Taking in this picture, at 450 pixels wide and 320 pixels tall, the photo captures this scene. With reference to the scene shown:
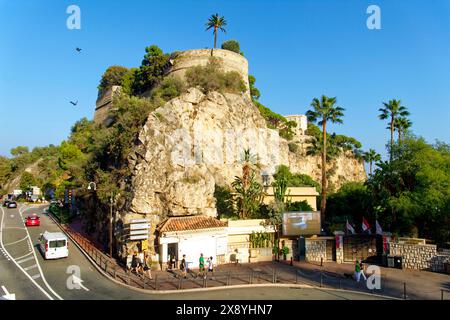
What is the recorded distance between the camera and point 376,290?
22.8 metres

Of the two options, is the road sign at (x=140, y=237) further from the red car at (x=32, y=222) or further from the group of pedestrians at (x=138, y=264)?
the red car at (x=32, y=222)

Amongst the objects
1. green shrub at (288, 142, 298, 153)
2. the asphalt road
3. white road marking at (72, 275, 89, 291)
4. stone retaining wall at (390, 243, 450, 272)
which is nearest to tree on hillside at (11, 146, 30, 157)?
green shrub at (288, 142, 298, 153)

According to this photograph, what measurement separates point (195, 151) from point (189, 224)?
16.0 m

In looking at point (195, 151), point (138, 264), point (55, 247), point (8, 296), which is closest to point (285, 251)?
point (138, 264)

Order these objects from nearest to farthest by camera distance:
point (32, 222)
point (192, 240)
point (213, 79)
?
point (192, 240) → point (32, 222) → point (213, 79)

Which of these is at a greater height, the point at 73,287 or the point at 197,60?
the point at 197,60

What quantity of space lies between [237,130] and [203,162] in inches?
386

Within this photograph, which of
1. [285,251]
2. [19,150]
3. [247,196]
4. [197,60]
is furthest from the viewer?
[19,150]

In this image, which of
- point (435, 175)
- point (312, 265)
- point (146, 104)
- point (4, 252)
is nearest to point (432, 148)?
point (435, 175)

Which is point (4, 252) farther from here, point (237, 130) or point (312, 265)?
point (237, 130)

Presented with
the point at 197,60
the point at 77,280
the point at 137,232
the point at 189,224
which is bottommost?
the point at 77,280

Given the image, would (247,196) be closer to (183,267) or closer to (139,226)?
(183,267)

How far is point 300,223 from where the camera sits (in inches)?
1362

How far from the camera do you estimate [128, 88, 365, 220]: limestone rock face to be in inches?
1347
